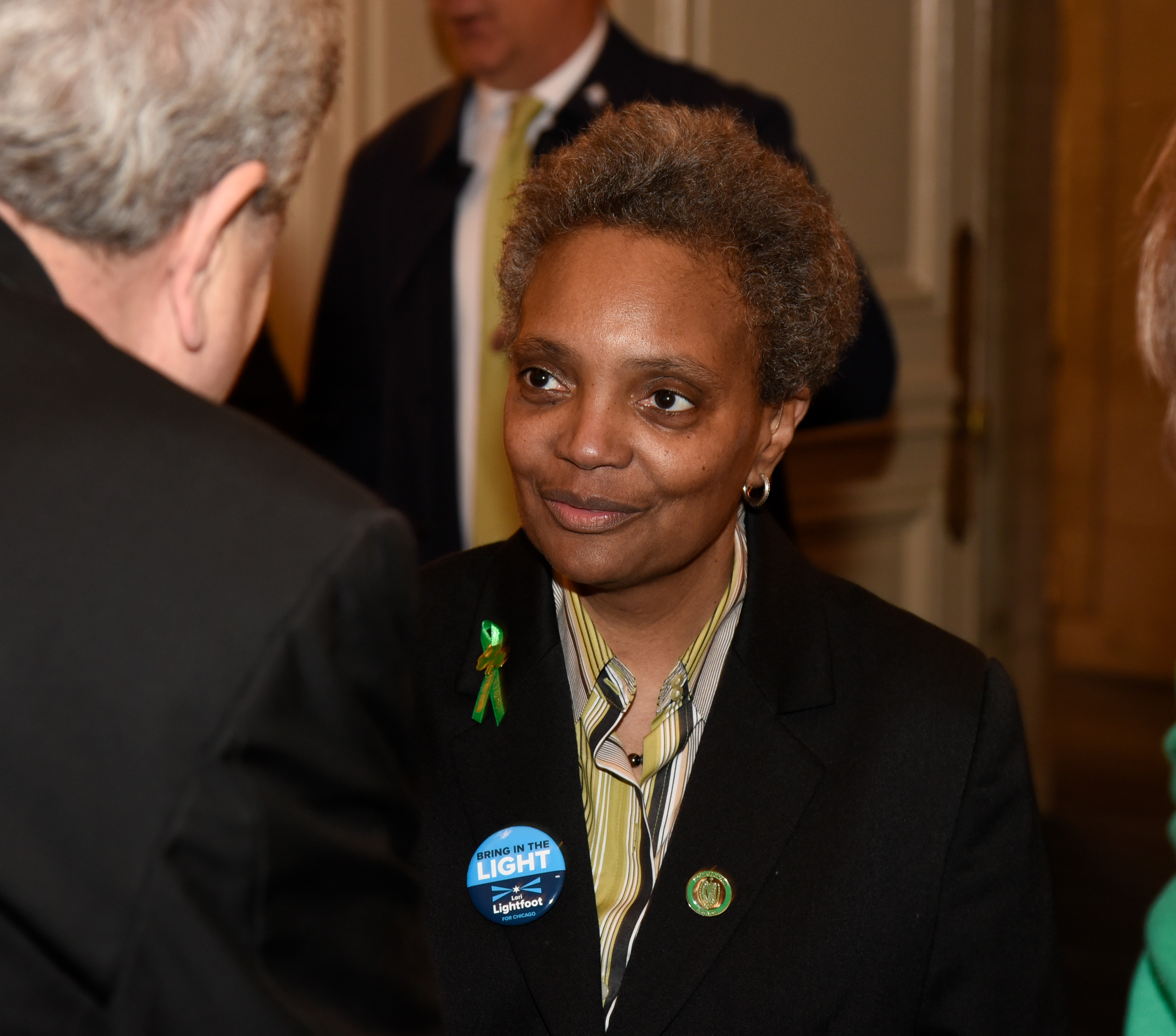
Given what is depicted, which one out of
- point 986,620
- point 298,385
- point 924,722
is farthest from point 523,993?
point 986,620

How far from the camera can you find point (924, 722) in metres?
1.65

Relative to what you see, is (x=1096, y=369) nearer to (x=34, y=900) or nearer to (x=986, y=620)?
(x=986, y=620)

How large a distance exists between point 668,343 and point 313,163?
1.87 m

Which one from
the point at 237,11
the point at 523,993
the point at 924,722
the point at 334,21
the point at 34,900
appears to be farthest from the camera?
the point at 924,722

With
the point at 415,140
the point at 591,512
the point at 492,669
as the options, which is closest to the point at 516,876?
the point at 492,669

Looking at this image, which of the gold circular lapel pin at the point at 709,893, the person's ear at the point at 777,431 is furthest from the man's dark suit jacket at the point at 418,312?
the gold circular lapel pin at the point at 709,893

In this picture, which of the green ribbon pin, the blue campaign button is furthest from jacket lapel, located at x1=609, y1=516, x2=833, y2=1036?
the green ribbon pin

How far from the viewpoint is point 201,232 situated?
1.00 meters

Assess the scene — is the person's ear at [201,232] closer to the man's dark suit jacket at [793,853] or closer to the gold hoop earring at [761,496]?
the man's dark suit jacket at [793,853]

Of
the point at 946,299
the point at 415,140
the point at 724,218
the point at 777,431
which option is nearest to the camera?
the point at 724,218

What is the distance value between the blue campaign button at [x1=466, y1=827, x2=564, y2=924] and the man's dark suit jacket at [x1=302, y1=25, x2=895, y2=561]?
3.48 feet

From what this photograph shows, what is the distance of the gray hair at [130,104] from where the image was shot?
35.8 inches

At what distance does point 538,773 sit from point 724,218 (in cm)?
69

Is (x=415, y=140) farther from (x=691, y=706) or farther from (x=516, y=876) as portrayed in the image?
(x=516, y=876)
